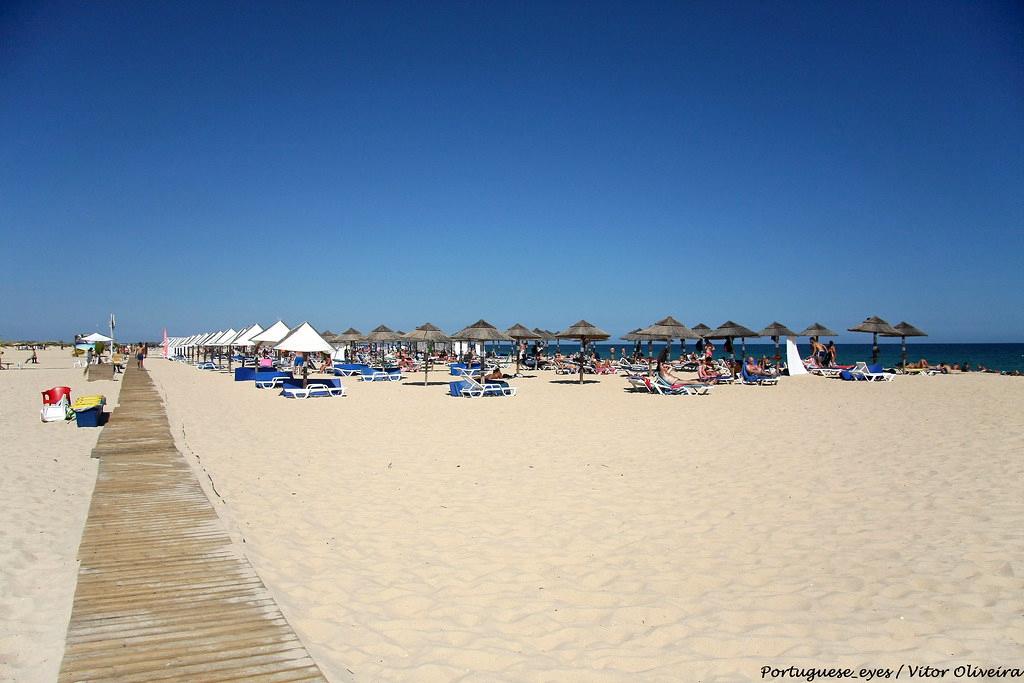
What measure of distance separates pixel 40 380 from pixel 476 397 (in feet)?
57.3

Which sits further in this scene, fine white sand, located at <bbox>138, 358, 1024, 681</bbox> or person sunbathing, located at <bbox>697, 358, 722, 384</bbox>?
person sunbathing, located at <bbox>697, 358, 722, 384</bbox>

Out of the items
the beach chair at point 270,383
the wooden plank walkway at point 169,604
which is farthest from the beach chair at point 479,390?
the wooden plank walkway at point 169,604

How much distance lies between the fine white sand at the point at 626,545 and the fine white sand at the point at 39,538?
0.11 m

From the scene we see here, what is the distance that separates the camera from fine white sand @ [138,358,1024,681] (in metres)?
3.14

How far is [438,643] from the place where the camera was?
3.19 metres

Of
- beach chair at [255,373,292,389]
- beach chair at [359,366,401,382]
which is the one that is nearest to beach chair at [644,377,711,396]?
beach chair at [359,366,401,382]

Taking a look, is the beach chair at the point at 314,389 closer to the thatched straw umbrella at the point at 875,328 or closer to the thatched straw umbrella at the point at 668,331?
the thatched straw umbrella at the point at 668,331

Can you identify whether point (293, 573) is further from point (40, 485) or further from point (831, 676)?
point (40, 485)

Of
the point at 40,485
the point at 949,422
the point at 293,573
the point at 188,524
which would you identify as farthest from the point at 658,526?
the point at 949,422

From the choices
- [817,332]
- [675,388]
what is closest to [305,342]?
[675,388]

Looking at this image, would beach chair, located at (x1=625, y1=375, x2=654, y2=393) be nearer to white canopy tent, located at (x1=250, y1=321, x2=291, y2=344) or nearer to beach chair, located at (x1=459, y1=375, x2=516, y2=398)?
beach chair, located at (x1=459, y1=375, x2=516, y2=398)

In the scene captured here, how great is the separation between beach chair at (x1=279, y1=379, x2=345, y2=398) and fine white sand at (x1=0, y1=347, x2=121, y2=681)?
6.24 meters

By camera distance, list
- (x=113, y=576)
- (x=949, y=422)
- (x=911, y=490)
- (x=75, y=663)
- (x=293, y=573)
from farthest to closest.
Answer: (x=949, y=422), (x=911, y=490), (x=293, y=573), (x=113, y=576), (x=75, y=663)

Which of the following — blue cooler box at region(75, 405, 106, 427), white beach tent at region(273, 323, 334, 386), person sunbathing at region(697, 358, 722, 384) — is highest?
white beach tent at region(273, 323, 334, 386)
